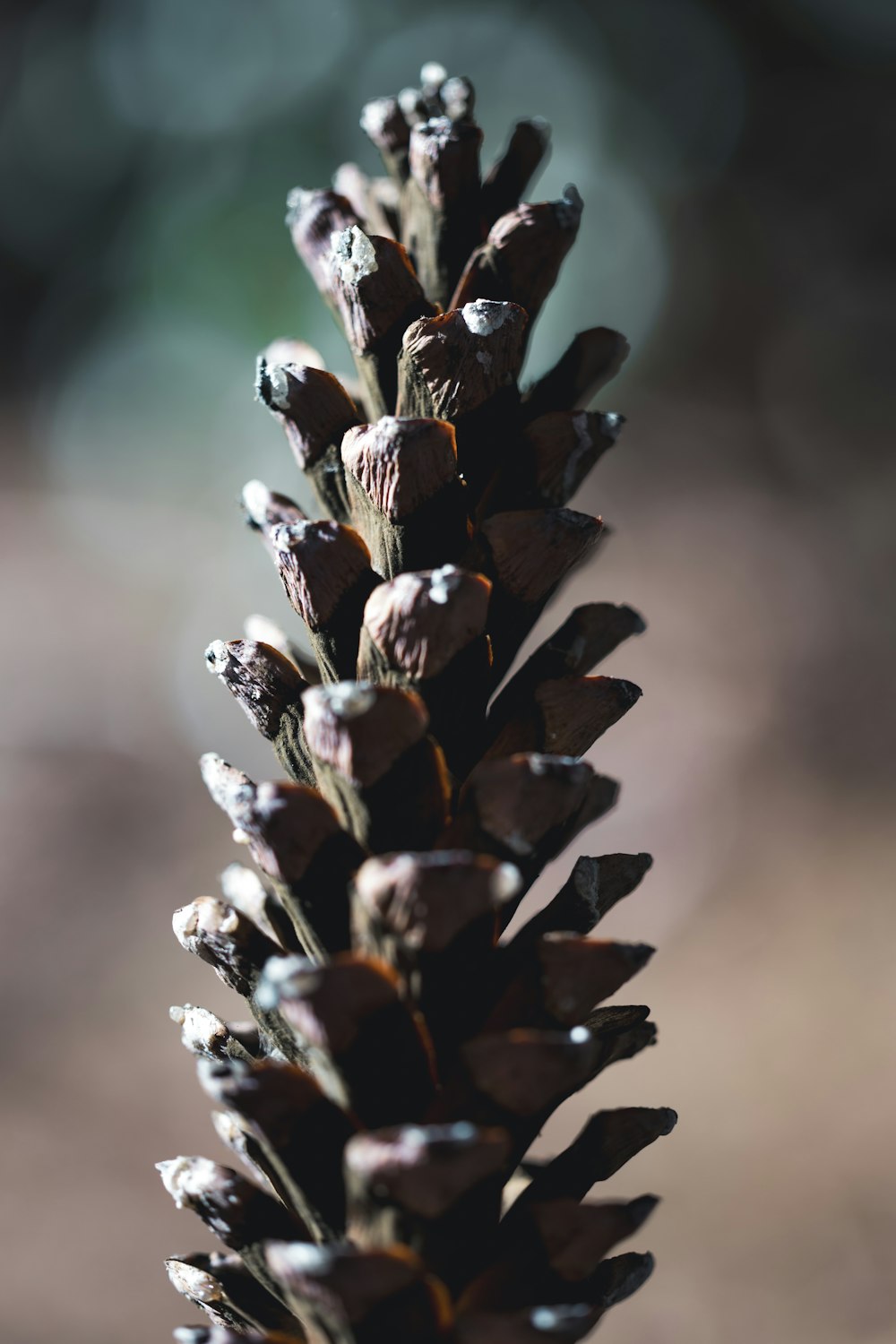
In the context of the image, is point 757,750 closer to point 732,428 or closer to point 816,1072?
point 816,1072

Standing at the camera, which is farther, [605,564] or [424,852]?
[605,564]

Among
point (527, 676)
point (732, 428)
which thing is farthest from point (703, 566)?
point (527, 676)

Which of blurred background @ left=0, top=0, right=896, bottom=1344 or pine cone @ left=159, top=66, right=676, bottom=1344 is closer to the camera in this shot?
pine cone @ left=159, top=66, right=676, bottom=1344

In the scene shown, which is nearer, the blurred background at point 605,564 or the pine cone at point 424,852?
the pine cone at point 424,852

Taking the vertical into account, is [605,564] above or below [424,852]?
above
